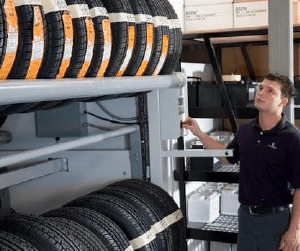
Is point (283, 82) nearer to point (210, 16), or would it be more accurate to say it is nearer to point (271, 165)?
point (271, 165)

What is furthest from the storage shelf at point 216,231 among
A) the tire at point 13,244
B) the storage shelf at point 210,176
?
the tire at point 13,244

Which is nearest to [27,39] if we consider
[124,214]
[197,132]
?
[124,214]

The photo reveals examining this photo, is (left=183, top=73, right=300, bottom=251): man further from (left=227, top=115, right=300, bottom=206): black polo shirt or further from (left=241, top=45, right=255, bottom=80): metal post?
(left=241, top=45, right=255, bottom=80): metal post

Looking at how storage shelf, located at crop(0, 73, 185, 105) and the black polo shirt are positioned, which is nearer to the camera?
storage shelf, located at crop(0, 73, 185, 105)

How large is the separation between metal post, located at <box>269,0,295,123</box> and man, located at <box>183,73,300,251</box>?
0.27 ft

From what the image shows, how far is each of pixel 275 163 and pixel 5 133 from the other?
1679 mm

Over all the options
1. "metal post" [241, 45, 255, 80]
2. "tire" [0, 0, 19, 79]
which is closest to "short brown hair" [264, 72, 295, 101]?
"metal post" [241, 45, 255, 80]

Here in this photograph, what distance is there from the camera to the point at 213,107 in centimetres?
450

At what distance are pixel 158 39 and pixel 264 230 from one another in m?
1.50

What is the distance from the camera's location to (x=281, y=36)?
3.46 m

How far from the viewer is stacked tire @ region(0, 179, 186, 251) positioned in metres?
2.08

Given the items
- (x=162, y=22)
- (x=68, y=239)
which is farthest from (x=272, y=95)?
(x=68, y=239)

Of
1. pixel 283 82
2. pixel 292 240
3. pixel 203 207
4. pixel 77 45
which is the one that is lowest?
pixel 203 207

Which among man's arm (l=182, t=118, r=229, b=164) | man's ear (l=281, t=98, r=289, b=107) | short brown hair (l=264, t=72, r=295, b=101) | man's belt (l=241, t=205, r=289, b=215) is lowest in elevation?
man's belt (l=241, t=205, r=289, b=215)
